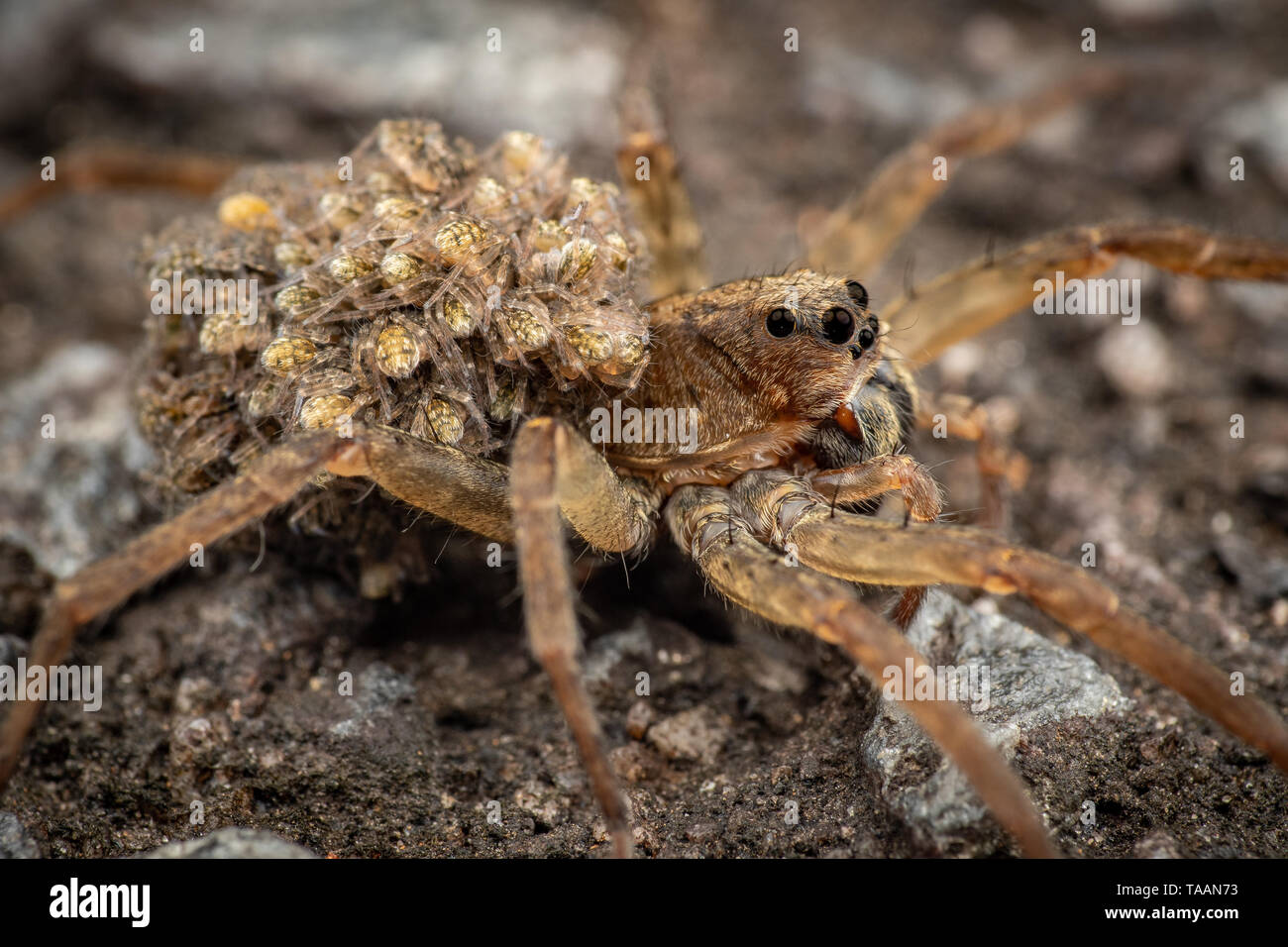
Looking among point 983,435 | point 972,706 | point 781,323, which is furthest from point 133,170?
point 972,706

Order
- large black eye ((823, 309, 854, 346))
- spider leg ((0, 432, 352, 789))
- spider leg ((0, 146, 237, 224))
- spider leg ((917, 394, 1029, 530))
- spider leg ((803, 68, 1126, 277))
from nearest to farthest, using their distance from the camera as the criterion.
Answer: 1. spider leg ((0, 432, 352, 789))
2. large black eye ((823, 309, 854, 346))
3. spider leg ((917, 394, 1029, 530))
4. spider leg ((803, 68, 1126, 277))
5. spider leg ((0, 146, 237, 224))

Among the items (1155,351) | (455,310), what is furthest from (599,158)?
(1155,351)

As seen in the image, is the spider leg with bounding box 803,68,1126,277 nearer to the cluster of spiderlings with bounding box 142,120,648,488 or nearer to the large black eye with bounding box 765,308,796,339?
the large black eye with bounding box 765,308,796,339

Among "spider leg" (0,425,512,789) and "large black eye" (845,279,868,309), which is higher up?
"large black eye" (845,279,868,309)

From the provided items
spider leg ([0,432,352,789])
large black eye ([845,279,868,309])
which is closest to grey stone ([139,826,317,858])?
spider leg ([0,432,352,789])

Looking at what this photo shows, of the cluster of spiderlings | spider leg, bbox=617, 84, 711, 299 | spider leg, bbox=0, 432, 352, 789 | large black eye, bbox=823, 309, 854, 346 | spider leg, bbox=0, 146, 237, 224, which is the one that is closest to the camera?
spider leg, bbox=0, 432, 352, 789

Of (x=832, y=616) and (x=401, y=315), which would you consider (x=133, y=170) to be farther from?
(x=832, y=616)

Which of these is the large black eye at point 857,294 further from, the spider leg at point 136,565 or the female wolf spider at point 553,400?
the spider leg at point 136,565
